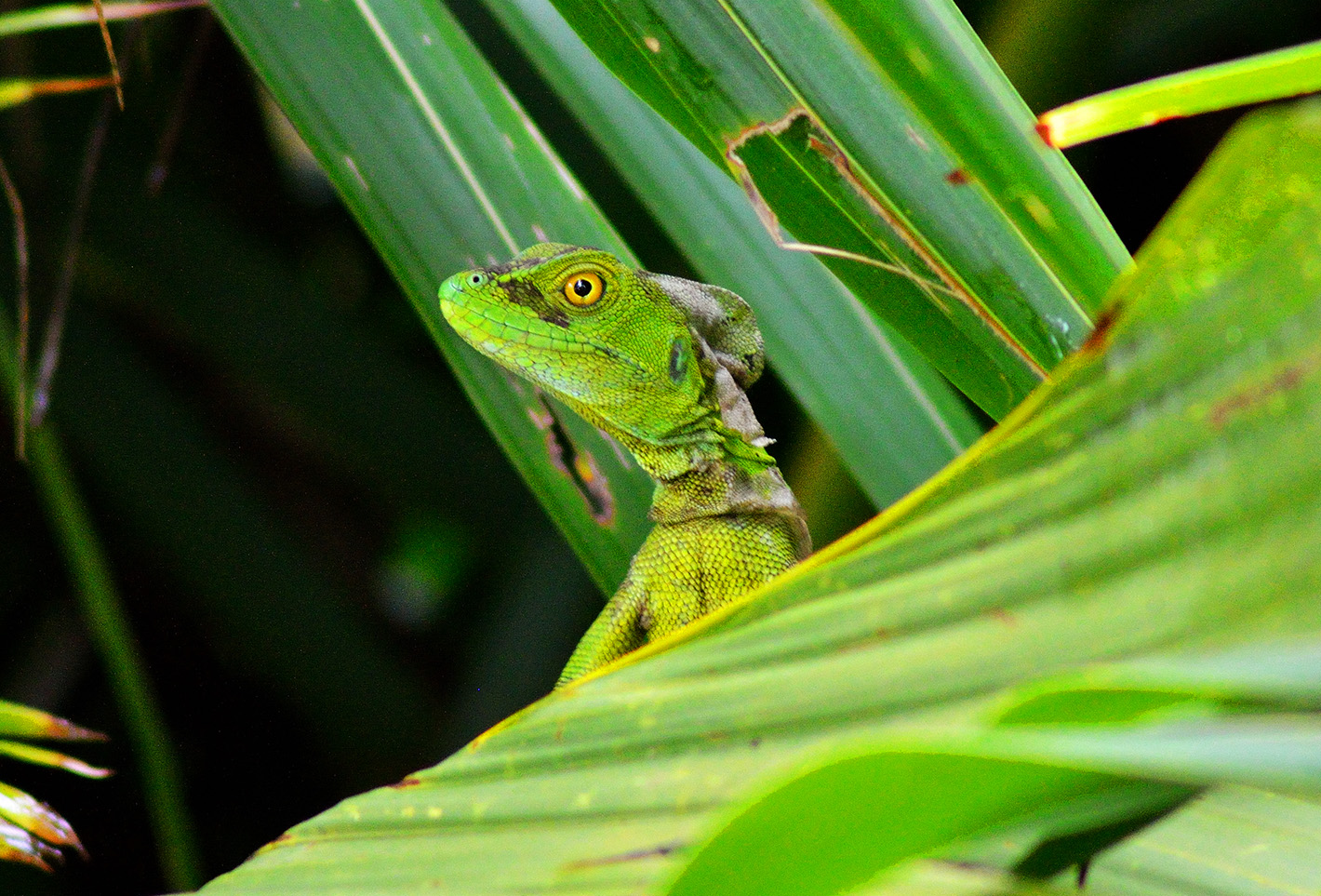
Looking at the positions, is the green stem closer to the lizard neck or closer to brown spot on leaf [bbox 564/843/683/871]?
the lizard neck

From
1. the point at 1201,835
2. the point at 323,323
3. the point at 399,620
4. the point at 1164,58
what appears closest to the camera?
the point at 1201,835

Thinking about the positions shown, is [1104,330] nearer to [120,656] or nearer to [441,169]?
[441,169]

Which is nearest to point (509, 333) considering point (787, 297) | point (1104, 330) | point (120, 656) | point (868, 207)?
point (787, 297)

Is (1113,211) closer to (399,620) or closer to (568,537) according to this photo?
(568,537)

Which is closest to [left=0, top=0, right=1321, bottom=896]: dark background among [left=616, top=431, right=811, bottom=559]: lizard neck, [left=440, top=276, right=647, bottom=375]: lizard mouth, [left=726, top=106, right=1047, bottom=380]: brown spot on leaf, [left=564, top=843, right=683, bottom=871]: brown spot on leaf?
[left=616, top=431, right=811, bottom=559]: lizard neck

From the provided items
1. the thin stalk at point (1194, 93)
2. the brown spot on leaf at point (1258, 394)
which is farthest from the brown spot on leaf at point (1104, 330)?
the thin stalk at point (1194, 93)

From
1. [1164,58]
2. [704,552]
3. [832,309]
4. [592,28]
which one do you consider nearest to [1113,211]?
[1164,58]

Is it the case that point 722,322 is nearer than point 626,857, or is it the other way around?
point 626,857
